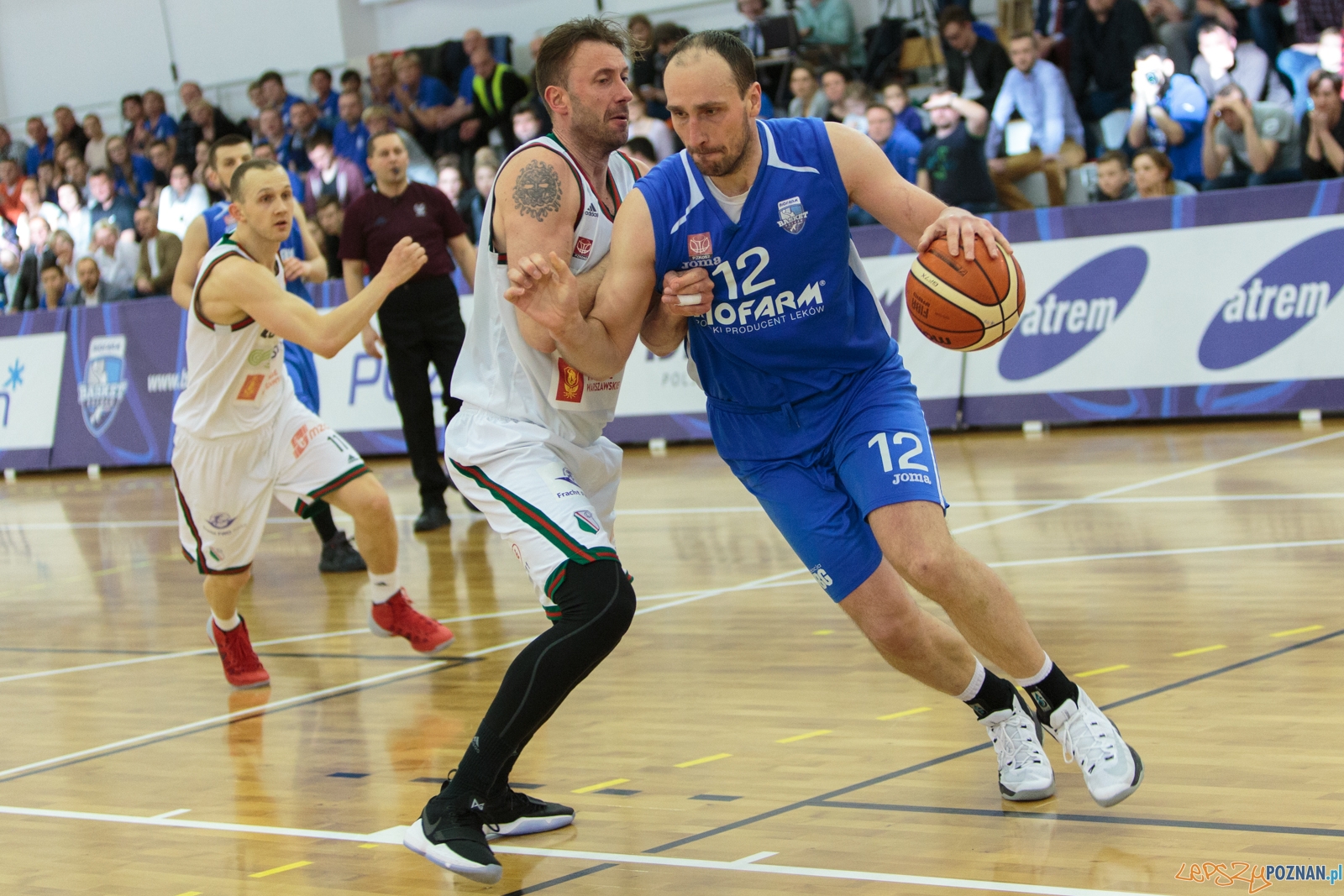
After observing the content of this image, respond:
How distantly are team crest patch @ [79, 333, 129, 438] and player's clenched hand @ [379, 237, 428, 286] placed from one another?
10744mm

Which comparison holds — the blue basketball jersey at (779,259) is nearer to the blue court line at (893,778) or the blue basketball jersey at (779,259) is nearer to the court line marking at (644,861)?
the blue court line at (893,778)

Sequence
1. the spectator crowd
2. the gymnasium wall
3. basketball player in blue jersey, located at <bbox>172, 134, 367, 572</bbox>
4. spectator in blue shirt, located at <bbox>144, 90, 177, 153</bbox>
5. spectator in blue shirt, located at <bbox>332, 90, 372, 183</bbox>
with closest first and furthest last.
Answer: basketball player in blue jersey, located at <bbox>172, 134, 367, 572</bbox>
the gymnasium wall
the spectator crowd
spectator in blue shirt, located at <bbox>332, 90, 372, 183</bbox>
spectator in blue shirt, located at <bbox>144, 90, 177, 153</bbox>

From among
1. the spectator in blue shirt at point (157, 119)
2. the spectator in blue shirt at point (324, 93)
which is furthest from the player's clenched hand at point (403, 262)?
the spectator in blue shirt at point (157, 119)

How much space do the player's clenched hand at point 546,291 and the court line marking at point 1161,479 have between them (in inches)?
169

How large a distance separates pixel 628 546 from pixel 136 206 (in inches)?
509

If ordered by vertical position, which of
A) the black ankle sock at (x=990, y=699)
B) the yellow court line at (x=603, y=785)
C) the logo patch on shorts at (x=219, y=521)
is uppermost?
the logo patch on shorts at (x=219, y=521)

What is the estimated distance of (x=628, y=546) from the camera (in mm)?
8195

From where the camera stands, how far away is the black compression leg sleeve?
3.57m

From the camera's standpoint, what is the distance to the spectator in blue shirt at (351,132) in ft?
54.5

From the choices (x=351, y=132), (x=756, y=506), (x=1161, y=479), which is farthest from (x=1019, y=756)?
(x=351, y=132)

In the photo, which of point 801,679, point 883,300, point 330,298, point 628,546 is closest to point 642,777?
point 801,679

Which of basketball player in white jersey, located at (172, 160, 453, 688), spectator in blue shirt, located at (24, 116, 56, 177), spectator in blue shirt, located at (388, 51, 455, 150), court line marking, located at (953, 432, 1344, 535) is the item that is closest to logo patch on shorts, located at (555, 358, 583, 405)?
basketball player in white jersey, located at (172, 160, 453, 688)

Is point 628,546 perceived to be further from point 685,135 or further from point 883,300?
point 685,135

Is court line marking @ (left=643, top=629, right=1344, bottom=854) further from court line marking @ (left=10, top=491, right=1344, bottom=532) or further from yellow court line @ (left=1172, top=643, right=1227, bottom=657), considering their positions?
court line marking @ (left=10, top=491, right=1344, bottom=532)
